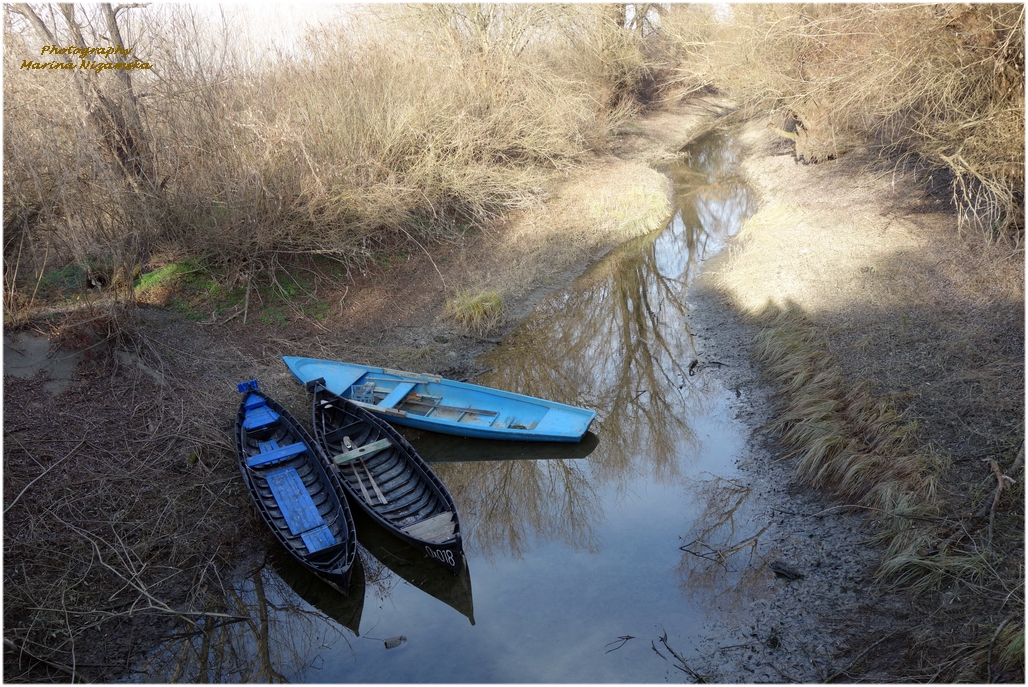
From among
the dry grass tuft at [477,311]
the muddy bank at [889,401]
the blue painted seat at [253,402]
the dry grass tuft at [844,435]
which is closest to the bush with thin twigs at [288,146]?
the dry grass tuft at [477,311]

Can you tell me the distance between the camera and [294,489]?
311 inches

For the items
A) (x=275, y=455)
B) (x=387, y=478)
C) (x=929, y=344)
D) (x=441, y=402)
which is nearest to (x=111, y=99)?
(x=275, y=455)

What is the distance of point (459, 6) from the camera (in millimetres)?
17938

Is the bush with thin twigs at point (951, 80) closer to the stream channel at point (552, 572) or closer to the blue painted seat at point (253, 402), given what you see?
the stream channel at point (552, 572)

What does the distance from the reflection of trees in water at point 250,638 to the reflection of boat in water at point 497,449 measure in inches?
100

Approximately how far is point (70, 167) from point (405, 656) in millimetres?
7954

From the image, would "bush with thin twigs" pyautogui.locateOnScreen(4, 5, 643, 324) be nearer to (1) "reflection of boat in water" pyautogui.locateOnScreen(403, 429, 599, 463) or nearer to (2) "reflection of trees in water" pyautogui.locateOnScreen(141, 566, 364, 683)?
(1) "reflection of boat in water" pyautogui.locateOnScreen(403, 429, 599, 463)

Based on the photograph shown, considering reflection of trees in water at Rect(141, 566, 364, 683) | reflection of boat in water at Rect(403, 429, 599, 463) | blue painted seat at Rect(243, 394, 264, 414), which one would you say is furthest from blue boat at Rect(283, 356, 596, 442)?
reflection of trees in water at Rect(141, 566, 364, 683)

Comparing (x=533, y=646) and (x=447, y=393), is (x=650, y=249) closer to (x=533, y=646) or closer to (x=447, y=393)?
(x=447, y=393)

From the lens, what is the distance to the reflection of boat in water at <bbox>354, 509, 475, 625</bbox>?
678 centimetres

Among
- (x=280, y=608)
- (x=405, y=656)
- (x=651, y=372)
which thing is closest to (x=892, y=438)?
(x=651, y=372)

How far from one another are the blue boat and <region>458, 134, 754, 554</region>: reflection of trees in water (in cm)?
45

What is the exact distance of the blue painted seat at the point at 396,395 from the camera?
9.47m

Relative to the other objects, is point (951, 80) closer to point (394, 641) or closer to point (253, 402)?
point (394, 641)
